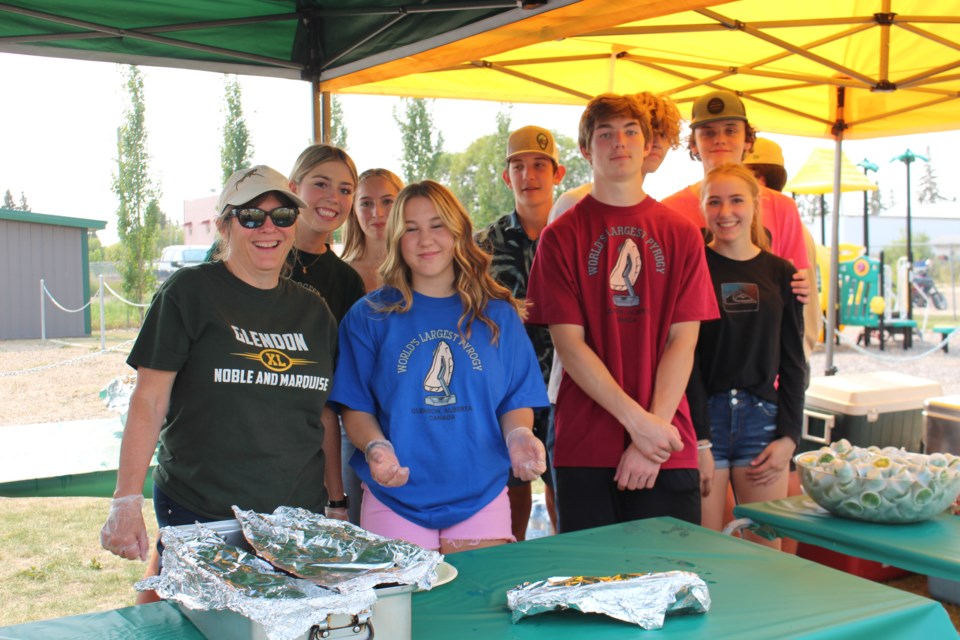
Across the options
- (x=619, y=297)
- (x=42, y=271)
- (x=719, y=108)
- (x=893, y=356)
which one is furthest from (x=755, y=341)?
(x=893, y=356)

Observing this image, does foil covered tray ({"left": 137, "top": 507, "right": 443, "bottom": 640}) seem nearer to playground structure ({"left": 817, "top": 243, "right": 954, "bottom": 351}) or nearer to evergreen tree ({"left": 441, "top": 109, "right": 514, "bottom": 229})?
playground structure ({"left": 817, "top": 243, "right": 954, "bottom": 351})

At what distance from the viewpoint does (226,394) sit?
1.68 metres

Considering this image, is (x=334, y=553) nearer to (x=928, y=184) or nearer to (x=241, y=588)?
(x=241, y=588)

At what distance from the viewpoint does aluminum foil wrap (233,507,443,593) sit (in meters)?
1.08

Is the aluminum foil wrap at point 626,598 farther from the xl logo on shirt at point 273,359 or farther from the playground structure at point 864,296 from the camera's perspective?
the playground structure at point 864,296

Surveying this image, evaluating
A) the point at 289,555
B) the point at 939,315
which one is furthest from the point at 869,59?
the point at 939,315

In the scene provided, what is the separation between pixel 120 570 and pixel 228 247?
10.2 feet

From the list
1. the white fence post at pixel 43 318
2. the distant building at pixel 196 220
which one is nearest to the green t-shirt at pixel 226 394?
the white fence post at pixel 43 318

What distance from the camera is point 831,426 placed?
367 cm

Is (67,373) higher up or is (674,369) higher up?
(674,369)

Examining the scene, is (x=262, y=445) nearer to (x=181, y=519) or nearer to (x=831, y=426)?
(x=181, y=519)

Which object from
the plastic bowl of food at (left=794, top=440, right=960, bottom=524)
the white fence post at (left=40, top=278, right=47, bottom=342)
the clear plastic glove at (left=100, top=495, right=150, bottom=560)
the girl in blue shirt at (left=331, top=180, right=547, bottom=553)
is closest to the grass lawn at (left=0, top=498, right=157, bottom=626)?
the clear plastic glove at (left=100, top=495, right=150, bottom=560)

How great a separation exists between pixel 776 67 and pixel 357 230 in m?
3.16

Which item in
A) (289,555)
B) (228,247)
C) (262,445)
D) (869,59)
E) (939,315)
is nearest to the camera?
(289,555)
